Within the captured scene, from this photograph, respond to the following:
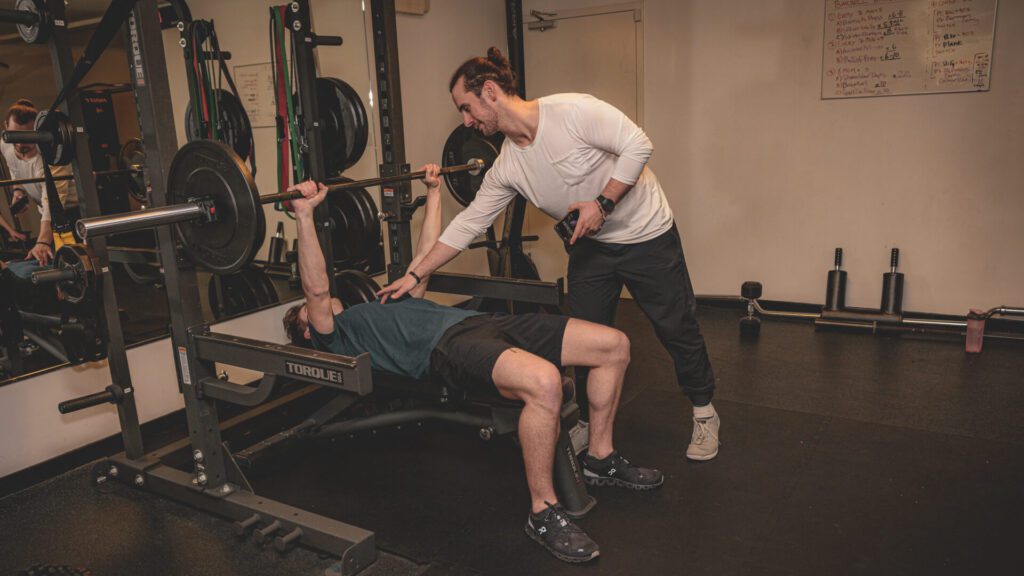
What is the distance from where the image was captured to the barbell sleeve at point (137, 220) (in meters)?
1.67

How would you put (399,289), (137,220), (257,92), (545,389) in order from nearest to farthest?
(137,220) < (545,389) < (399,289) < (257,92)

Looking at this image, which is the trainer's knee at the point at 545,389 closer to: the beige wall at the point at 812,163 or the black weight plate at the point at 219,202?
the black weight plate at the point at 219,202

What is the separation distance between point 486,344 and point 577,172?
64 cm

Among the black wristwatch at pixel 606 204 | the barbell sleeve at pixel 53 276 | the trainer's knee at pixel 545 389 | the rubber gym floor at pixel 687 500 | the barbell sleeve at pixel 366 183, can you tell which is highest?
the barbell sleeve at pixel 366 183

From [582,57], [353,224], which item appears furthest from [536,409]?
[582,57]

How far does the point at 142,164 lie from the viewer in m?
2.84

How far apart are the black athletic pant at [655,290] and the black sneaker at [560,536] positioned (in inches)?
28.7

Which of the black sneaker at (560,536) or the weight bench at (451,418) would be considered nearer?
the black sneaker at (560,536)

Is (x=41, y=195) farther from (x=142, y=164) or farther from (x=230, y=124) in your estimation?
(x=230, y=124)

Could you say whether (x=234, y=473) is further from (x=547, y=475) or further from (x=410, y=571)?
(x=547, y=475)

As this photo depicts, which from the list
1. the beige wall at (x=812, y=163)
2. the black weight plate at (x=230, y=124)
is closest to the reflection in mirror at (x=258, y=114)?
the black weight plate at (x=230, y=124)

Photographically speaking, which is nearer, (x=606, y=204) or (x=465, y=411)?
(x=606, y=204)

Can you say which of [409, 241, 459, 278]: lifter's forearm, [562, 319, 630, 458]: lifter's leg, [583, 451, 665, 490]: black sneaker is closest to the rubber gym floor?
[583, 451, 665, 490]: black sneaker

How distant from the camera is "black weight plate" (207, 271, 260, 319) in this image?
10.6ft
